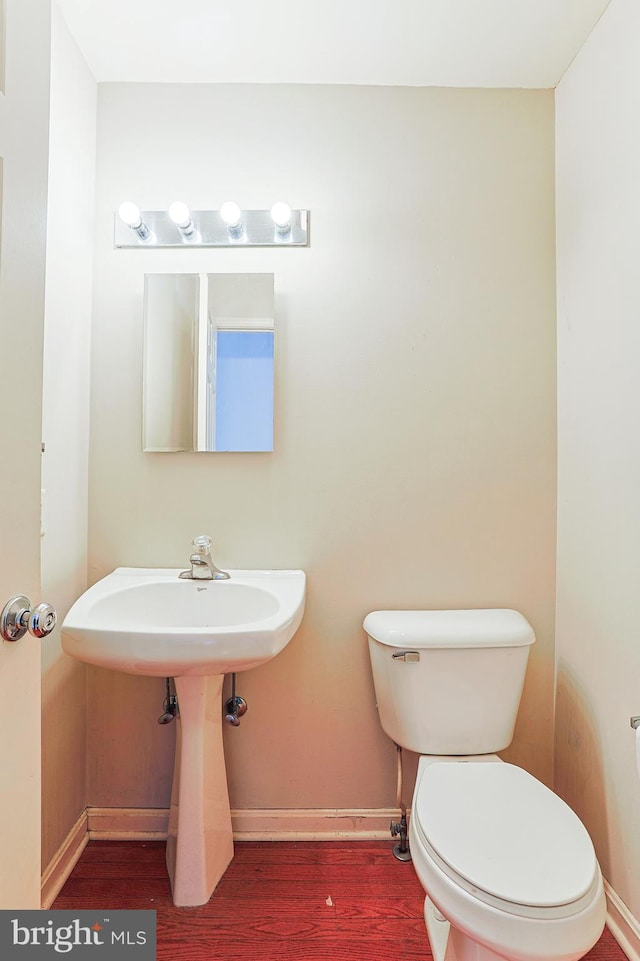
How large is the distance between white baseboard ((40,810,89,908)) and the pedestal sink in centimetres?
30

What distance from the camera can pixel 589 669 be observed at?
57.7 inches

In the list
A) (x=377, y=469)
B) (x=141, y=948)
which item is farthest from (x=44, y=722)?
(x=377, y=469)

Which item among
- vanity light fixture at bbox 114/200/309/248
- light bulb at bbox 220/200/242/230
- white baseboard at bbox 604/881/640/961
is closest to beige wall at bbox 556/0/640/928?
white baseboard at bbox 604/881/640/961

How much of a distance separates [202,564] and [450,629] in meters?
0.74

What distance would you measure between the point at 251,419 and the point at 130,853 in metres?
1.36

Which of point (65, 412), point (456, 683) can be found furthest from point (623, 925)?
point (65, 412)

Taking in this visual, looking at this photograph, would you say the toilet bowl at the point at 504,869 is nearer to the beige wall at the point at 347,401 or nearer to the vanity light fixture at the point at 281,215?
the beige wall at the point at 347,401

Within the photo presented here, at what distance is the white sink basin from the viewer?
1159mm

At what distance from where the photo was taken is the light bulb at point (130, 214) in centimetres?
153

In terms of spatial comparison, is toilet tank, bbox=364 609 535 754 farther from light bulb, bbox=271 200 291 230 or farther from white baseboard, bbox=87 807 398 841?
light bulb, bbox=271 200 291 230

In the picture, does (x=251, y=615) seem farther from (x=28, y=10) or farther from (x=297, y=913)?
(x=28, y=10)

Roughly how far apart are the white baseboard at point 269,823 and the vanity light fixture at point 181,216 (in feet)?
5.91

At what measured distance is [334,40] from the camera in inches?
57.7

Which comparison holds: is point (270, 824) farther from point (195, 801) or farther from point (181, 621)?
point (181, 621)
